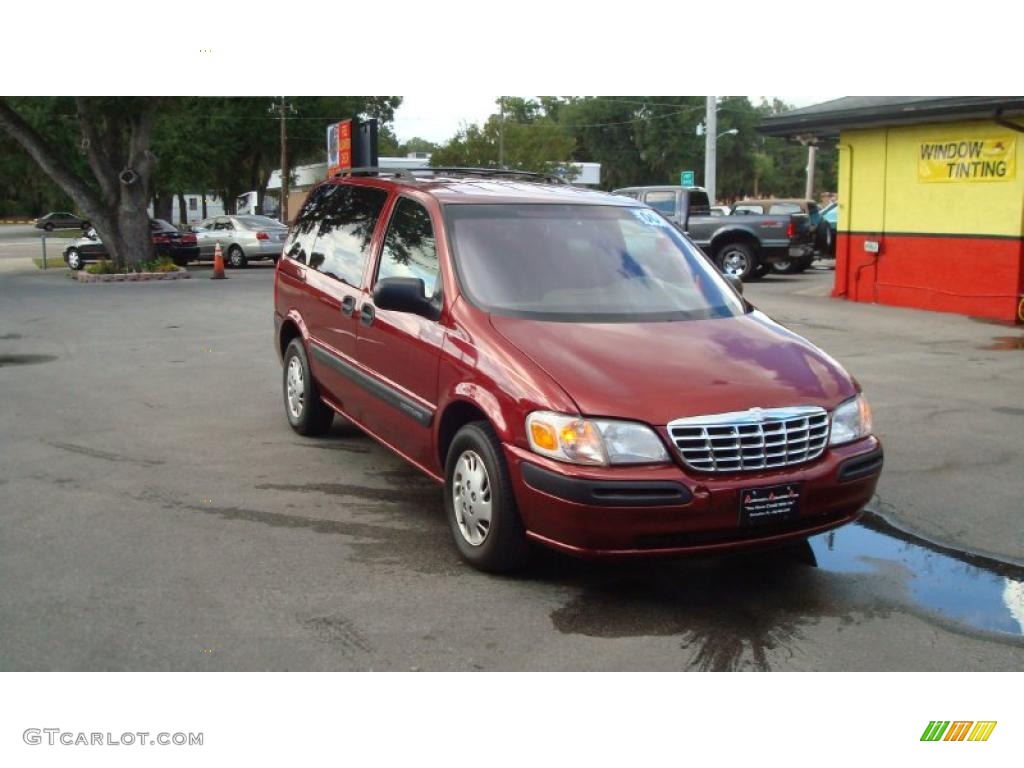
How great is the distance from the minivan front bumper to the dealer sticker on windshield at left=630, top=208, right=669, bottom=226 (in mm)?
2127

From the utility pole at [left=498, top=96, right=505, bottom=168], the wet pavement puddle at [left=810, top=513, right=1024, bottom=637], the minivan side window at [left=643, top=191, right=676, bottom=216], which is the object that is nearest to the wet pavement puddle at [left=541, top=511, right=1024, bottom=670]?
the wet pavement puddle at [left=810, top=513, right=1024, bottom=637]

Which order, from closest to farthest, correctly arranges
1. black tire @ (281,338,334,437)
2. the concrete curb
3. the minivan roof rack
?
the minivan roof rack < black tire @ (281,338,334,437) < the concrete curb

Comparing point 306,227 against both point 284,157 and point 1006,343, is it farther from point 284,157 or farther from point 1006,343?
point 284,157

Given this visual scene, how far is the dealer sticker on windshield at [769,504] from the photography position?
169 inches

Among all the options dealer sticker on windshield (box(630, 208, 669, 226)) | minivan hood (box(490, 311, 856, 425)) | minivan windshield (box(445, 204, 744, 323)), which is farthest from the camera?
dealer sticker on windshield (box(630, 208, 669, 226))

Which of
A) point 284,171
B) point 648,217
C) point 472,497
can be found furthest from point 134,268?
point 472,497

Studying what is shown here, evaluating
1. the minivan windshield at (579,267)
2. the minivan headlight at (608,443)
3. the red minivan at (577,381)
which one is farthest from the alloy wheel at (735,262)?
the minivan headlight at (608,443)

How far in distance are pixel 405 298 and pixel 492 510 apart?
1.27m

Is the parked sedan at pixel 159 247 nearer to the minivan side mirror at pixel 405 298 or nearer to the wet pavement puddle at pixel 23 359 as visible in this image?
the wet pavement puddle at pixel 23 359

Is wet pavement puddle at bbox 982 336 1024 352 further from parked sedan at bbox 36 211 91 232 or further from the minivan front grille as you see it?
parked sedan at bbox 36 211 91 232

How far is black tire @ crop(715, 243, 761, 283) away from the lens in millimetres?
21484

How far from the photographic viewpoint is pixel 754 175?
81.9m
